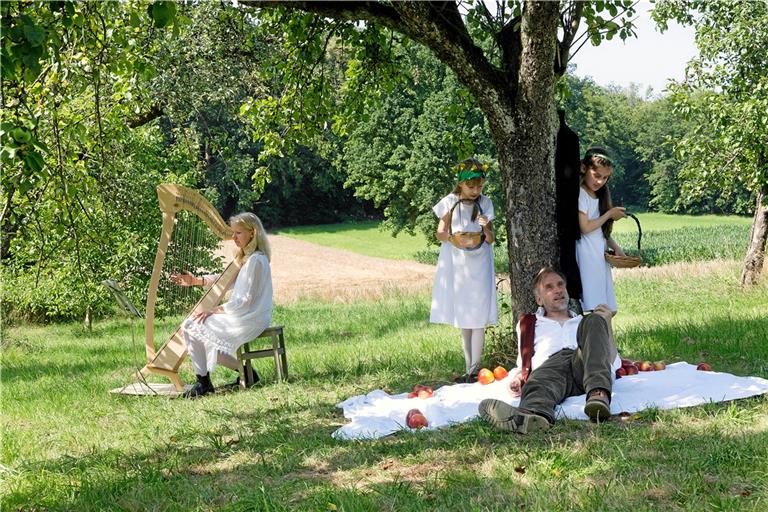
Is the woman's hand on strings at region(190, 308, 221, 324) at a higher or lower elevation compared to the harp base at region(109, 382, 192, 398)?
higher

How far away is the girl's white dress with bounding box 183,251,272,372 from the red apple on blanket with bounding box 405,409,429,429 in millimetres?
2413

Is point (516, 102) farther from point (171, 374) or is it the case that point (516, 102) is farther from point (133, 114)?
point (133, 114)

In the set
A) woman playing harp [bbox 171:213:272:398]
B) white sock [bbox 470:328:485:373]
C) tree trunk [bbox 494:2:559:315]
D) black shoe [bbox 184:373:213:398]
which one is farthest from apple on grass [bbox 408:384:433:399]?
black shoe [bbox 184:373:213:398]

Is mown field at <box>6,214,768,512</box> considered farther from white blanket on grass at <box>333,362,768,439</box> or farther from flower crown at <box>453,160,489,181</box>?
flower crown at <box>453,160,489,181</box>

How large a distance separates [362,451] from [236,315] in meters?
2.99

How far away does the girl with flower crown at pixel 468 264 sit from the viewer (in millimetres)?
6984

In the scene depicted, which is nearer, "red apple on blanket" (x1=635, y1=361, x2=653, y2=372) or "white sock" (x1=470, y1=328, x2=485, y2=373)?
"red apple on blanket" (x1=635, y1=361, x2=653, y2=372)

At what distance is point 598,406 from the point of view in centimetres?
518

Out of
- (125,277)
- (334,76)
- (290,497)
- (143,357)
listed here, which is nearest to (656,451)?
(290,497)

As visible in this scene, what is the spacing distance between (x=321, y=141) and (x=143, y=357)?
12.9 feet

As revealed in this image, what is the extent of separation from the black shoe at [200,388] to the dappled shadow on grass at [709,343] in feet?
12.8

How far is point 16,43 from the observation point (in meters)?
3.62

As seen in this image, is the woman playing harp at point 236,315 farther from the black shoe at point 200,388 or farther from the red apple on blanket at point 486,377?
the red apple on blanket at point 486,377

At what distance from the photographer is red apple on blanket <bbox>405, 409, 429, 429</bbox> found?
549 centimetres
